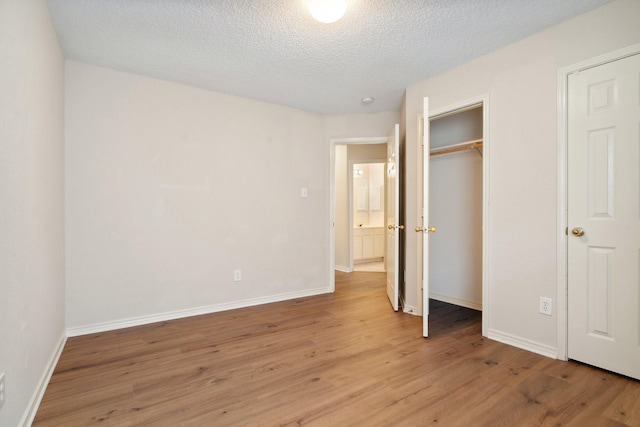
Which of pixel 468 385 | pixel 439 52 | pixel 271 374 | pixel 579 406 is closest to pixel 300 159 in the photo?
pixel 439 52

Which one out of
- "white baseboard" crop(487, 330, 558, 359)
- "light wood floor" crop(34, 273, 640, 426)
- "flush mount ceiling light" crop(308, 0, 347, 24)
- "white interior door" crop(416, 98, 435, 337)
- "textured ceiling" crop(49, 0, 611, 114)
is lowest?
"light wood floor" crop(34, 273, 640, 426)

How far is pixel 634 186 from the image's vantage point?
6.56 feet

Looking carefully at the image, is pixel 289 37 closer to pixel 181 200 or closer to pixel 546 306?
pixel 181 200

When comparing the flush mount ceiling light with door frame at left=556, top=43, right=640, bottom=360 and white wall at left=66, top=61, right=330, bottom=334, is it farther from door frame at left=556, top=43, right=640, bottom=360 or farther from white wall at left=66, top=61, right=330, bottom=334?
white wall at left=66, top=61, right=330, bottom=334

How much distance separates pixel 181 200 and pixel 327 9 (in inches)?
90.8

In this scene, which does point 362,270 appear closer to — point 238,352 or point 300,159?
point 300,159

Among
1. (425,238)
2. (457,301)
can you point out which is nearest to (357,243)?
(457,301)

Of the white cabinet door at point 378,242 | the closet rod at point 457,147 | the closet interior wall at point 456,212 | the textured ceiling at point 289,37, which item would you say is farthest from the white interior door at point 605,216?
the white cabinet door at point 378,242

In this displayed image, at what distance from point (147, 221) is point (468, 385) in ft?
9.96

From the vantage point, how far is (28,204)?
1.69 m

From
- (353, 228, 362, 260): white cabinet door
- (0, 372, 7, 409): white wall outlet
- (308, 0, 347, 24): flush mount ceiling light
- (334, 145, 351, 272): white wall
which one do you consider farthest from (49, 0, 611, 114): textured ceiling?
(353, 228, 362, 260): white cabinet door

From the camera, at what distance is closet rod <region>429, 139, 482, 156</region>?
336 centimetres

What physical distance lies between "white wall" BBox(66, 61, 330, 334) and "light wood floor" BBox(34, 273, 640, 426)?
0.44 m

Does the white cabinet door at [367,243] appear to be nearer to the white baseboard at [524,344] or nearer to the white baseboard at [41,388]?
the white baseboard at [524,344]
